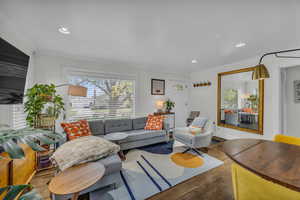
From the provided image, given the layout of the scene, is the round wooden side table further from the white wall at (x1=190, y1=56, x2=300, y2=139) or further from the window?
the white wall at (x1=190, y1=56, x2=300, y2=139)

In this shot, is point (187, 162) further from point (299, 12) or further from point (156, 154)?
point (299, 12)

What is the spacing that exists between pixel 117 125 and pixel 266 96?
157 inches

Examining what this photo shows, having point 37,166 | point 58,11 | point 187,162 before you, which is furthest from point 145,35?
point 37,166

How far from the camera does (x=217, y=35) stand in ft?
7.14

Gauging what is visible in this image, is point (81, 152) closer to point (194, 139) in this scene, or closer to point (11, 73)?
point (11, 73)

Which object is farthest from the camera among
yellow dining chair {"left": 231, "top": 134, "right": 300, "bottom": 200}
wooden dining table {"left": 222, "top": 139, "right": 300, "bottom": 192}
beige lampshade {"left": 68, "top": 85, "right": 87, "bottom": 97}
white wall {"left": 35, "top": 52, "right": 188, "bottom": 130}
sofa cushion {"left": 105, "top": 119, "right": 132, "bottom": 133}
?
sofa cushion {"left": 105, "top": 119, "right": 132, "bottom": 133}

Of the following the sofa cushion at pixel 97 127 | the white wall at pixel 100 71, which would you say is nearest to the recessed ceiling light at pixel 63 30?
the white wall at pixel 100 71

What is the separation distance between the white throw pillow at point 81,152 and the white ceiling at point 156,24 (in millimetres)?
1901

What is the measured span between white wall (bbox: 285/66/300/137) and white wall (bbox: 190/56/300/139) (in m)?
0.34

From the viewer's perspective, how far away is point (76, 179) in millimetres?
1336

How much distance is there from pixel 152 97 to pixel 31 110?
328cm

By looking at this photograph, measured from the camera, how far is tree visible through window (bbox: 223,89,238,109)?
3.88 meters

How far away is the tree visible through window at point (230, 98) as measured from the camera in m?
3.88

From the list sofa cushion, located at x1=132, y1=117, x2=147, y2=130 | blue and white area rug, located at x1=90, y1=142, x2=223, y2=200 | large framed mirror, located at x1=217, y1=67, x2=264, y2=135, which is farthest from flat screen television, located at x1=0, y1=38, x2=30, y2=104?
large framed mirror, located at x1=217, y1=67, x2=264, y2=135
